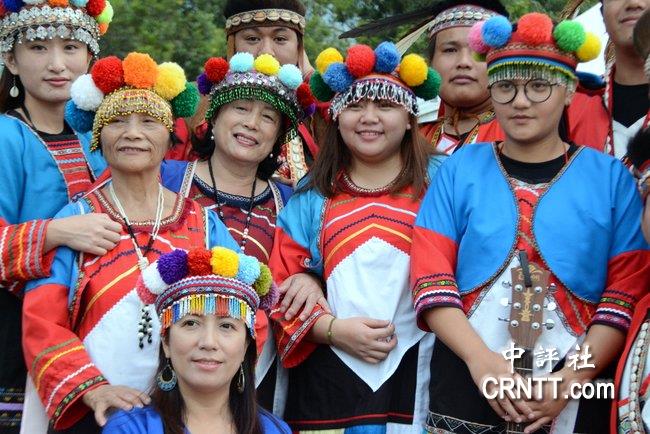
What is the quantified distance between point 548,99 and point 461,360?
1.04 m

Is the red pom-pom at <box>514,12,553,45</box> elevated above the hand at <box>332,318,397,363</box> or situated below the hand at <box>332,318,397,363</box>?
above

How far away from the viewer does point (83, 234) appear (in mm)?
4219

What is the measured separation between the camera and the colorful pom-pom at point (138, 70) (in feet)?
14.7

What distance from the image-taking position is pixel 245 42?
585 centimetres

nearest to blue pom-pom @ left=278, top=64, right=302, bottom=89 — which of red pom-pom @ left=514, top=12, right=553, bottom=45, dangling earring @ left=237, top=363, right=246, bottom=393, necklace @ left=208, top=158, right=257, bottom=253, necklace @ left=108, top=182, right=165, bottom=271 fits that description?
necklace @ left=208, top=158, right=257, bottom=253

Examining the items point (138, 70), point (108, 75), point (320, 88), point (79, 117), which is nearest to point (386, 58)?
point (320, 88)

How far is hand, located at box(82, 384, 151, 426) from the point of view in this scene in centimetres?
387

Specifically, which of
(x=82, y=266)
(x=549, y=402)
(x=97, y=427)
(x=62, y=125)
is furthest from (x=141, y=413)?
(x=62, y=125)

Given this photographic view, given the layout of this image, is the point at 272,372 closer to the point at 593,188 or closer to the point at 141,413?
the point at 141,413

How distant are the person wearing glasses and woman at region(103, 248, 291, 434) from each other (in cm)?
70

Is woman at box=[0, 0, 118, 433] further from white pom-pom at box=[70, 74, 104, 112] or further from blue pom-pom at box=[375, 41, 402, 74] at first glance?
blue pom-pom at box=[375, 41, 402, 74]

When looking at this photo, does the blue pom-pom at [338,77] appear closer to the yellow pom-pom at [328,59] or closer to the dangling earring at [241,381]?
the yellow pom-pom at [328,59]

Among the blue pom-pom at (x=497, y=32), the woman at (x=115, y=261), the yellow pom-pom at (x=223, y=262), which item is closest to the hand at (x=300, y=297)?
the woman at (x=115, y=261)

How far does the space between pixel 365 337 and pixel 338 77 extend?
114 centimetres
